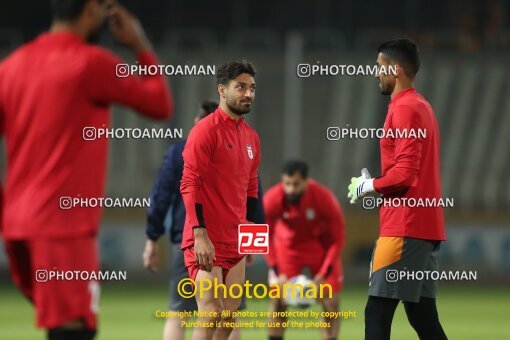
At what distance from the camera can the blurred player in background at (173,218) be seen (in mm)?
7500

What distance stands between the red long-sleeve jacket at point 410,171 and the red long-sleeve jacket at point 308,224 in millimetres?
3087

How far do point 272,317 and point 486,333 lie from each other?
111 inches

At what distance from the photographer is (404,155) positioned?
582 centimetres

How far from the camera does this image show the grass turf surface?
1077 centimetres

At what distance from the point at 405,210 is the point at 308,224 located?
11.4 ft

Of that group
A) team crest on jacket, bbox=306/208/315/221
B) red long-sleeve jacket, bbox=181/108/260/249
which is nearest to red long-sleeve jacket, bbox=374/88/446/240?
red long-sleeve jacket, bbox=181/108/260/249

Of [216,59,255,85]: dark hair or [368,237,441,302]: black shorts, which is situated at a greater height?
[216,59,255,85]: dark hair

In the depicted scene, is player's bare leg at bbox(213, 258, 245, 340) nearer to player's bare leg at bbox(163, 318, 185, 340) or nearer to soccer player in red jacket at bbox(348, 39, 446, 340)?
soccer player in red jacket at bbox(348, 39, 446, 340)

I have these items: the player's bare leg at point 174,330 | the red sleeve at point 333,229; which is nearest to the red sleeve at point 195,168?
the player's bare leg at point 174,330

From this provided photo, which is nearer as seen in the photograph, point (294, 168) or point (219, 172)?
point (219, 172)

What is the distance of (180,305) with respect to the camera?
755 centimetres

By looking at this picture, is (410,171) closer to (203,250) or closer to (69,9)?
(203,250)

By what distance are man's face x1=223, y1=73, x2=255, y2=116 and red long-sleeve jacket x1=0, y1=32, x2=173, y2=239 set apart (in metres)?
2.28

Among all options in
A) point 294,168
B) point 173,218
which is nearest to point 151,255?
point 173,218
